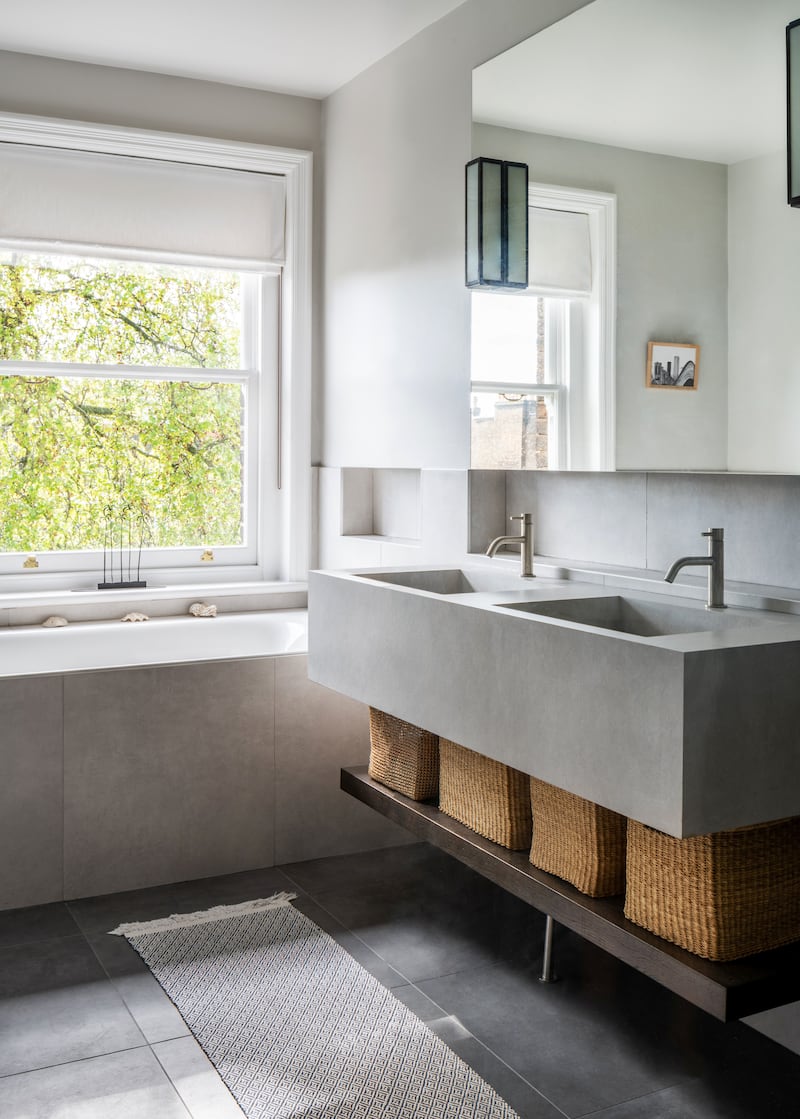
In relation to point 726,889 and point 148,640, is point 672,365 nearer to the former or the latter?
point 726,889

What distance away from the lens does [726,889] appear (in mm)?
1955

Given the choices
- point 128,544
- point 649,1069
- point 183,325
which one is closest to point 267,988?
point 649,1069

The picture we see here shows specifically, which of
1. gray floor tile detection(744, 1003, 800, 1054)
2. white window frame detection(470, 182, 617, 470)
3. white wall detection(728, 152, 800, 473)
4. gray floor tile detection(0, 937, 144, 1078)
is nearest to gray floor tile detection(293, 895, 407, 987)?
gray floor tile detection(0, 937, 144, 1078)

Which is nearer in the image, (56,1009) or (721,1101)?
(721,1101)

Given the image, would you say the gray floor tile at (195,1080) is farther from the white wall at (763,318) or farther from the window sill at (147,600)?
the window sill at (147,600)

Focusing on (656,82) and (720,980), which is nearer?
(720,980)

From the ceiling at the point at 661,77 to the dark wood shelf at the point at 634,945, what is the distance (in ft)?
5.23

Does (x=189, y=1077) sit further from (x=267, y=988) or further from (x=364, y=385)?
(x=364, y=385)

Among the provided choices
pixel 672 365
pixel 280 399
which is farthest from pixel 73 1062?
pixel 280 399

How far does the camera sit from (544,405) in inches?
117

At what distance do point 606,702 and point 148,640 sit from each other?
249cm

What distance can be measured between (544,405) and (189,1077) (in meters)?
1.87

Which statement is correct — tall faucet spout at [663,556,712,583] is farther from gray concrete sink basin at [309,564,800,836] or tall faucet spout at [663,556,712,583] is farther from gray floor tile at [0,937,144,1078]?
gray floor tile at [0,937,144,1078]

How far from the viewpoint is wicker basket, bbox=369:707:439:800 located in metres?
2.95
